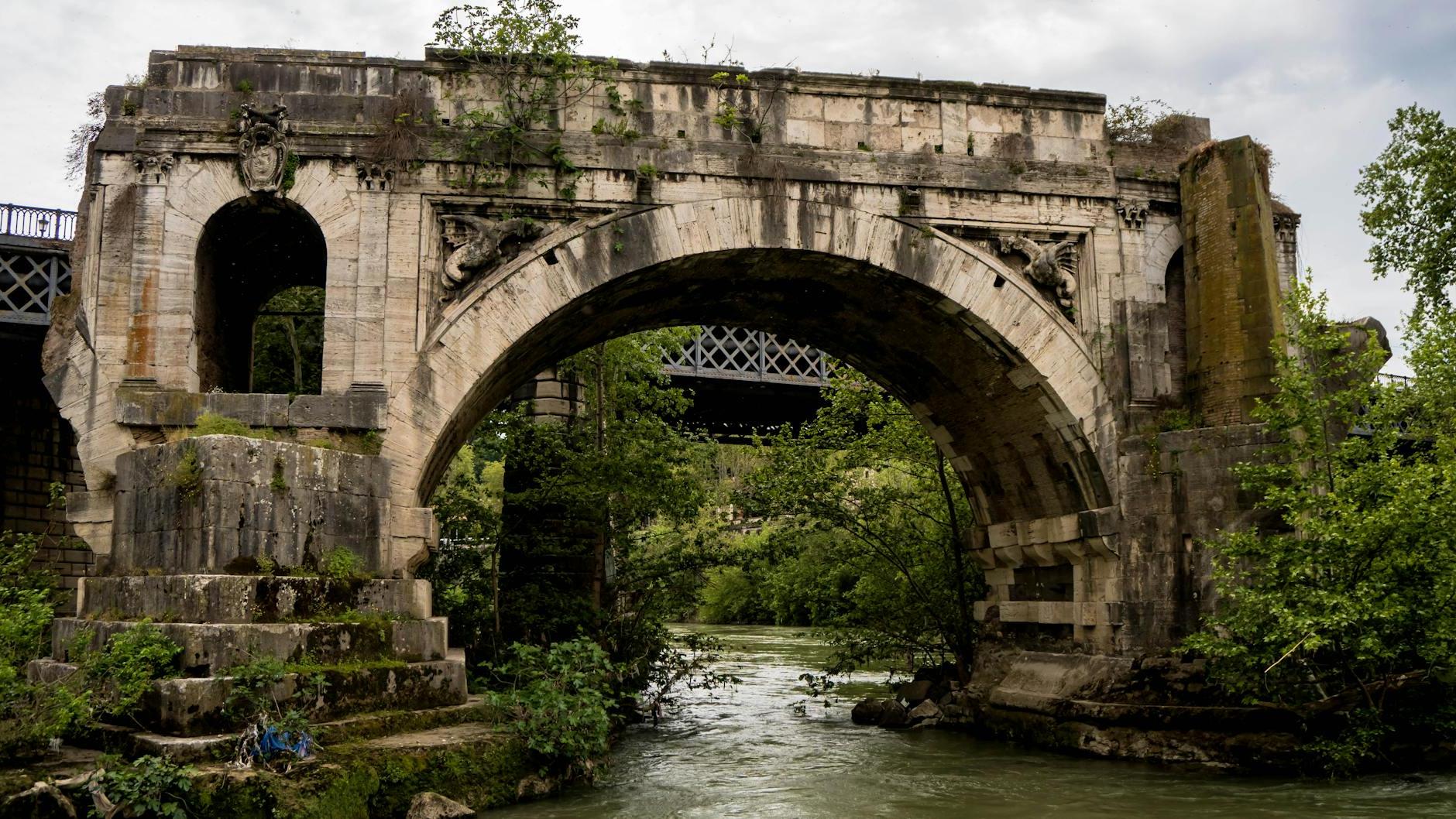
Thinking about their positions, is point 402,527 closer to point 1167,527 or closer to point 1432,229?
point 1167,527

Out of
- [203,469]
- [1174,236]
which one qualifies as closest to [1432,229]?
[1174,236]

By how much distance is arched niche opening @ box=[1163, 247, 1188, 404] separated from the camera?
11.2 metres

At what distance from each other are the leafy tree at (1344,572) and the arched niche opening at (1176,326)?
128cm

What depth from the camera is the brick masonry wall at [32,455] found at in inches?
795

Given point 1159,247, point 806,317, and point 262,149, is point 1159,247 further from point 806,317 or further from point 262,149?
point 262,149

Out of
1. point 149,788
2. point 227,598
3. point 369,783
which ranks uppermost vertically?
point 227,598

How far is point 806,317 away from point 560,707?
538 centimetres

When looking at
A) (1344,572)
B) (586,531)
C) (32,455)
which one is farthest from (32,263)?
→ (1344,572)

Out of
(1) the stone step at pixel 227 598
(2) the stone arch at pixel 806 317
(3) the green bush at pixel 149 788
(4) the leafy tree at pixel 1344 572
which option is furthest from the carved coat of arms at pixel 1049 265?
(3) the green bush at pixel 149 788

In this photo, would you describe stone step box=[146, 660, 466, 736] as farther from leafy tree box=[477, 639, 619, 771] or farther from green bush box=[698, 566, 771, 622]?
green bush box=[698, 566, 771, 622]

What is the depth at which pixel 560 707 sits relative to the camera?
8469mm

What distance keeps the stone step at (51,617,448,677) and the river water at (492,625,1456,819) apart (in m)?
1.44

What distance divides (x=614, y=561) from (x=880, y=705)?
3601 mm

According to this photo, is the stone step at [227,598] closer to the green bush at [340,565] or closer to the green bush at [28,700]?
the green bush at [340,565]
